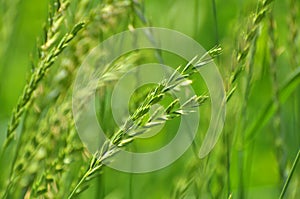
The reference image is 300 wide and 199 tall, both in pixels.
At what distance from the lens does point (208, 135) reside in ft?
4.37

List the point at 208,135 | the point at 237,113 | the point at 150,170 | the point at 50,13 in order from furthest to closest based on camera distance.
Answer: the point at 150,170 → the point at 237,113 → the point at 208,135 → the point at 50,13

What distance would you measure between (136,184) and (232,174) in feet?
1.31

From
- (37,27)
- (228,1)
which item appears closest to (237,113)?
(228,1)

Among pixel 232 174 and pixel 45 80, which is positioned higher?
pixel 45 80

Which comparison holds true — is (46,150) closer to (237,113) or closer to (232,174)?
(237,113)

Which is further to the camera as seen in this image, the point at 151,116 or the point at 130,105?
the point at 130,105

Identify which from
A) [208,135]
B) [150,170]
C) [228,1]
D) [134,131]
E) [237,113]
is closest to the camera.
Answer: [134,131]

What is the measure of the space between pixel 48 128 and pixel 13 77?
6.29 feet

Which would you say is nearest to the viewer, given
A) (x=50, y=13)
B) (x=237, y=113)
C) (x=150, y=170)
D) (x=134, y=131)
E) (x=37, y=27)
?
(x=134, y=131)

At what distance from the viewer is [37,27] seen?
358 cm

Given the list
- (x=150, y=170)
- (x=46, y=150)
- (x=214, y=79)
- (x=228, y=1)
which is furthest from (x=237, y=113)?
(x=228, y=1)

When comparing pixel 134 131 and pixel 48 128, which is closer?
pixel 134 131

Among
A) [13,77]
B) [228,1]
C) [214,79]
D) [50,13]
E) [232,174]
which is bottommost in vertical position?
[232,174]

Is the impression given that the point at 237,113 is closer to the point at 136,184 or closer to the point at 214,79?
the point at 214,79
